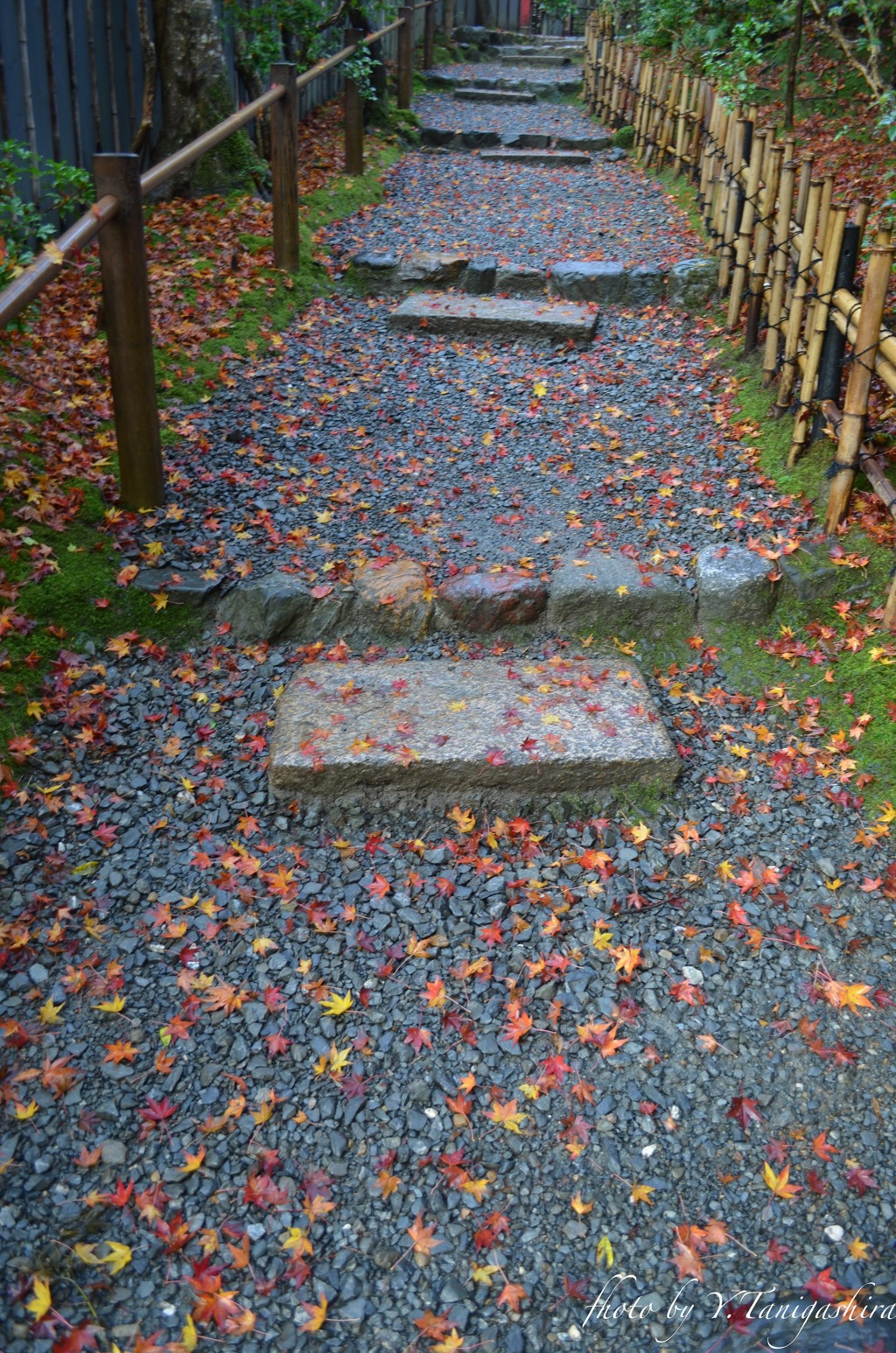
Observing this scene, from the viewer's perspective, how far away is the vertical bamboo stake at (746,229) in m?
5.26

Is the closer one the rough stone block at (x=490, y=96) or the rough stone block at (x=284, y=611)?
the rough stone block at (x=284, y=611)

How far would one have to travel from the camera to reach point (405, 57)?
11.7 m

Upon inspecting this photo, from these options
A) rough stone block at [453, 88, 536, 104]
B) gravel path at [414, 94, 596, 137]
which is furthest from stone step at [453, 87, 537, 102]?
gravel path at [414, 94, 596, 137]

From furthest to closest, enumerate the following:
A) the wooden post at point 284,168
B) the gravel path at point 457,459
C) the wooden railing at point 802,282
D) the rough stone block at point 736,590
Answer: the wooden post at point 284,168, the gravel path at point 457,459, the rough stone block at point 736,590, the wooden railing at point 802,282

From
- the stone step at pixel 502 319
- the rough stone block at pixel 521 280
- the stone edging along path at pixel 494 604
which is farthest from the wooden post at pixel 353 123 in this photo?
the stone edging along path at pixel 494 604

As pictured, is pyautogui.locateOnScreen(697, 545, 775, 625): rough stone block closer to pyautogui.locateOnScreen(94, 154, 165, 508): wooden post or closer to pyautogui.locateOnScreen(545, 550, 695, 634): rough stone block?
pyautogui.locateOnScreen(545, 550, 695, 634): rough stone block

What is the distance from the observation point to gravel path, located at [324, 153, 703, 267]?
762cm

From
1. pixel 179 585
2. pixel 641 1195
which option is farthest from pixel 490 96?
pixel 641 1195

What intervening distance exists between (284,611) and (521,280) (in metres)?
4.15

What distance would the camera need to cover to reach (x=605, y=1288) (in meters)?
2.08

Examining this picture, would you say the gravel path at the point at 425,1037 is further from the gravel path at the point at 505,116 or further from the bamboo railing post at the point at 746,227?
the gravel path at the point at 505,116

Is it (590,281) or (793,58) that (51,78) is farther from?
(793,58)

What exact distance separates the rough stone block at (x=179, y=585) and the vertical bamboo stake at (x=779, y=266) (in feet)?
9.74

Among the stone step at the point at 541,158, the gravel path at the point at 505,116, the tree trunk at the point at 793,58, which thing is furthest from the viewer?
the gravel path at the point at 505,116
